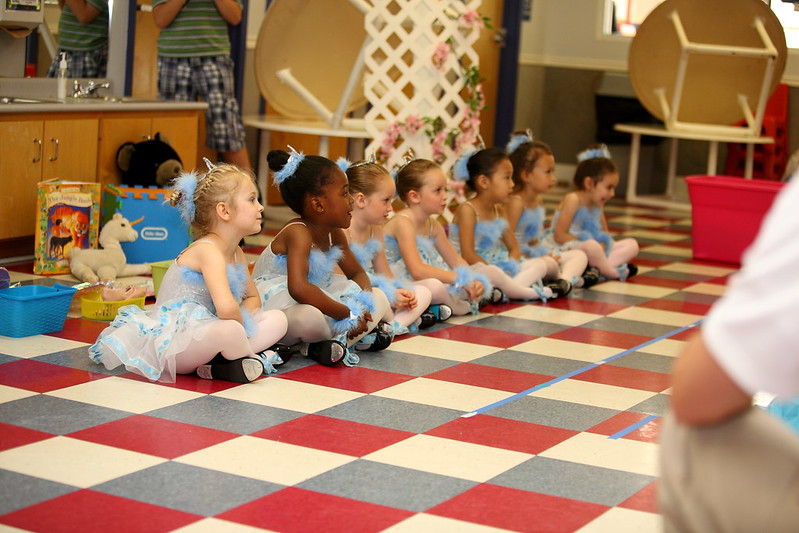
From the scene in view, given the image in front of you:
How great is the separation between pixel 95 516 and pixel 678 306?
3396mm

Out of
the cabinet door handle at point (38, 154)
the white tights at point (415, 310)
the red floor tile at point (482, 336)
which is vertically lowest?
the red floor tile at point (482, 336)

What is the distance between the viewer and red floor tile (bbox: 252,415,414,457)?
2.59 m

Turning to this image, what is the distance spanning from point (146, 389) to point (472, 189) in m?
2.30

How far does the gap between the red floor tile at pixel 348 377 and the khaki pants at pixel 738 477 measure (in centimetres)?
182

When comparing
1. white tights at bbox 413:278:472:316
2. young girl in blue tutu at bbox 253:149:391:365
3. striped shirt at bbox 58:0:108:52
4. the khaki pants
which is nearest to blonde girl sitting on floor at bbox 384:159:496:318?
white tights at bbox 413:278:472:316

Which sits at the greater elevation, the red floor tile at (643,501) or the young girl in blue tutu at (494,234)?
the young girl in blue tutu at (494,234)

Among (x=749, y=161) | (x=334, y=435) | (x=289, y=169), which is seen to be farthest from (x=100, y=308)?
(x=749, y=161)

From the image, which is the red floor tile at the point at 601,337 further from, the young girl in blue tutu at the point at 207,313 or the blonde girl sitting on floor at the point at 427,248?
the young girl in blue tutu at the point at 207,313

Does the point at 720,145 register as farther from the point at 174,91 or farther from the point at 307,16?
the point at 174,91

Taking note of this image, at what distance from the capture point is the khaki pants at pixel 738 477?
1313mm

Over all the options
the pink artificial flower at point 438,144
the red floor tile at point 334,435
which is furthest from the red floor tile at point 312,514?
the pink artificial flower at point 438,144

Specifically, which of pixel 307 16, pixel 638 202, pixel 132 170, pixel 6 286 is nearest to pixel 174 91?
pixel 132 170

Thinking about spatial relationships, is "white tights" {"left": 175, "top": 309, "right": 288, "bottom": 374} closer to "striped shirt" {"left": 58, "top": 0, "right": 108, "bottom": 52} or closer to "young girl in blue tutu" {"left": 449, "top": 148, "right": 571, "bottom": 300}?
"young girl in blue tutu" {"left": 449, "top": 148, "right": 571, "bottom": 300}

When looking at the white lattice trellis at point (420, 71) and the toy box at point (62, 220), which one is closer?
the toy box at point (62, 220)
